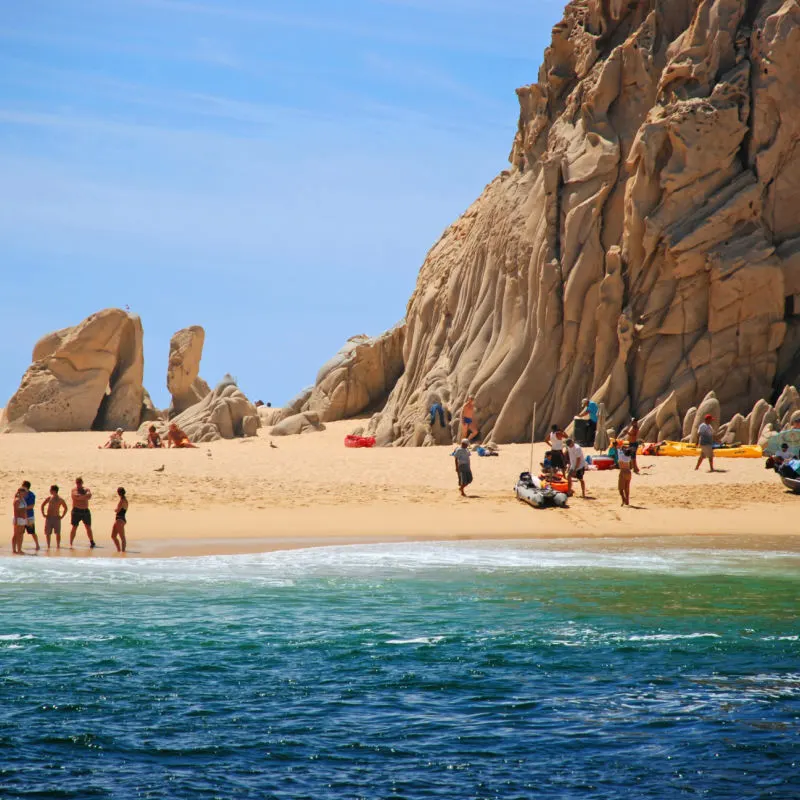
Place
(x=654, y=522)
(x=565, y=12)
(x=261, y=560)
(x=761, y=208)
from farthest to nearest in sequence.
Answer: (x=565, y=12) → (x=761, y=208) → (x=654, y=522) → (x=261, y=560)

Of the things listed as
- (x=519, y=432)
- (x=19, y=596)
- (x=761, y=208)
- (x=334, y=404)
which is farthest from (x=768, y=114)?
(x=19, y=596)

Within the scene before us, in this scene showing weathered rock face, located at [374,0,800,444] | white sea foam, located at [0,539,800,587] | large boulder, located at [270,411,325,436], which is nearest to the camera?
white sea foam, located at [0,539,800,587]

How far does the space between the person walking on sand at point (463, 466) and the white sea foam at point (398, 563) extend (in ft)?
12.9

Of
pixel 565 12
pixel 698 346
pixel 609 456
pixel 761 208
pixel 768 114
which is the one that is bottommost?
pixel 609 456

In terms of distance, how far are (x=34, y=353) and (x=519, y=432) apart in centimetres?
1918

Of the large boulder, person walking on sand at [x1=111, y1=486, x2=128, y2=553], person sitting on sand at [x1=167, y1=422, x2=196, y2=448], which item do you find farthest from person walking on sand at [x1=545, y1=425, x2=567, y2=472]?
the large boulder

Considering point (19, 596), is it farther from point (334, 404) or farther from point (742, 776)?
point (334, 404)

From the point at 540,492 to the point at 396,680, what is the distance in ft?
→ 36.5

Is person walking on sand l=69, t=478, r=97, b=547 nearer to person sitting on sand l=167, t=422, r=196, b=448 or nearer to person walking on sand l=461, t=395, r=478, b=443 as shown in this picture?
person walking on sand l=461, t=395, r=478, b=443

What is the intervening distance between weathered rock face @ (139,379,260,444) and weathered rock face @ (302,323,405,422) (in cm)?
308

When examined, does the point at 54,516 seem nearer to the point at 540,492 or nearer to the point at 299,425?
the point at 540,492

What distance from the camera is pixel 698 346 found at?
94.0 feet

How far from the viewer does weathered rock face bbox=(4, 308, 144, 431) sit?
1566 inches

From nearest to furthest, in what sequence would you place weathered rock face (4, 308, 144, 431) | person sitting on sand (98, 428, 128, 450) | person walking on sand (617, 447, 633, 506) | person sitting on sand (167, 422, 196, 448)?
1. person walking on sand (617, 447, 633, 506)
2. person sitting on sand (98, 428, 128, 450)
3. person sitting on sand (167, 422, 196, 448)
4. weathered rock face (4, 308, 144, 431)
